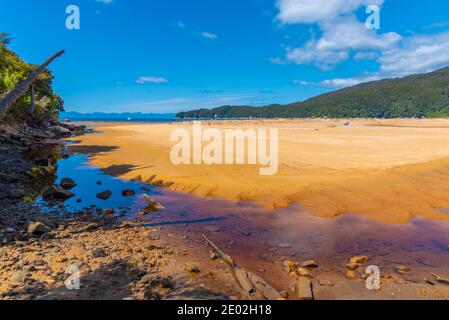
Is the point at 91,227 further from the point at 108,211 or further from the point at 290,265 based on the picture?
the point at 290,265

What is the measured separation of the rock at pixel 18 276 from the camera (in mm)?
6164

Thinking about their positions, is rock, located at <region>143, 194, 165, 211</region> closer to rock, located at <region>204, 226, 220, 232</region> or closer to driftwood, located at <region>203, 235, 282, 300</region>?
rock, located at <region>204, 226, 220, 232</region>

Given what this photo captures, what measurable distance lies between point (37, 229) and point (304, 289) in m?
8.55

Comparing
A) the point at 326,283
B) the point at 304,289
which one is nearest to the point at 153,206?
the point at 304,289

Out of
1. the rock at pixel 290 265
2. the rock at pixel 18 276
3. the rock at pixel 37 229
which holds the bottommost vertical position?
the rock at pixel 290 265

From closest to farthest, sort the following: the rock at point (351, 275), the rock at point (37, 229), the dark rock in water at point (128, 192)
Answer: the rock at point (351, 275), the rock at point (37, 229), the dark rock in water at point (128, 192)

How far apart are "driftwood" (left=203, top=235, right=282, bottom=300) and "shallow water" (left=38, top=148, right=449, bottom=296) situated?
0.44 meters

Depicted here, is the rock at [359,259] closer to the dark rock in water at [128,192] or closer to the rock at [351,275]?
the rock at [351,275]

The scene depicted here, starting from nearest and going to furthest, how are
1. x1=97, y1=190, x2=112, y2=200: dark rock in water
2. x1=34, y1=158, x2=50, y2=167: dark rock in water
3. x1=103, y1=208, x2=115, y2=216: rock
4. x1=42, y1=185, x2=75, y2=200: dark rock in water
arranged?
1. x1=103, y1=208, x2=115, y2=216: rock
2. x1=42, y1=185, x2=75, y2=200: dark rock in water
3. x1=97, y1=190, x2=112, y2=200: dark rock in water
4. x1=34, y1=158, x2=50, y2=167: dark rock in water

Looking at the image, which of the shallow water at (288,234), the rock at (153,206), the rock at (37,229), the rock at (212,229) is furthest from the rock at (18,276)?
the rock at (153,206)

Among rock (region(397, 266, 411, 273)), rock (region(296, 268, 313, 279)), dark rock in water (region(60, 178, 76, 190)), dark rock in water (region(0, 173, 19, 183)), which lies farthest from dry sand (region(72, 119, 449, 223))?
dark rock in water (region(0, 173, 19, 183))

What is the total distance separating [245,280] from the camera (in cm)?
640

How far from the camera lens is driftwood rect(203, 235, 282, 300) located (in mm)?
5904

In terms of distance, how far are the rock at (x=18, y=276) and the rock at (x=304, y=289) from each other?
20.8ft
